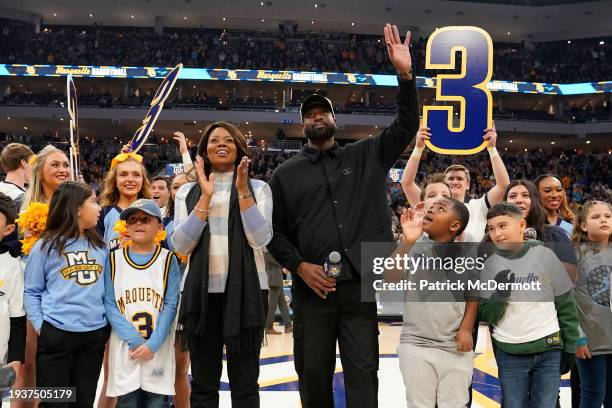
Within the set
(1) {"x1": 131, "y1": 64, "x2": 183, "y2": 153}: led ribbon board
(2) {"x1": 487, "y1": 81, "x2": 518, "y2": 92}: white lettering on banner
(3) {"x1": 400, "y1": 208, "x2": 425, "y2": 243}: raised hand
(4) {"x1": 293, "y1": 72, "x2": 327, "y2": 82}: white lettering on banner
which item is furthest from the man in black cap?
(2) {"x1": 487, "y1": 81, "x2": 518, "y2": 92}: white lettering on banner

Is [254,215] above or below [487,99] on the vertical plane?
below

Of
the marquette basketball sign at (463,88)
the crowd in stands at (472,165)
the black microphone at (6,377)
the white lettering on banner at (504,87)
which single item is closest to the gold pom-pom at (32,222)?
the black microphone at (6,377)

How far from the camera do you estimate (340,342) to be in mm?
2816

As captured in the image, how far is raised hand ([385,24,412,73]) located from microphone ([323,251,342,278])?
3.38 ft

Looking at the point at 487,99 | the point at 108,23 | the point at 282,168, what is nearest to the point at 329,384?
the point at 282,168

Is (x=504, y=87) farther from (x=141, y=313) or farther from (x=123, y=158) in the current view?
(x=141, y=313)

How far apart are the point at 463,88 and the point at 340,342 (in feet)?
9.90

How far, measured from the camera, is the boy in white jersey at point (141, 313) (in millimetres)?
2939

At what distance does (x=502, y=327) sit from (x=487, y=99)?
101 inches

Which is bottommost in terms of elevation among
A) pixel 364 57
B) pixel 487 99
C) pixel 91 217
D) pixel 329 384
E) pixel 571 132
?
pixel 329 384

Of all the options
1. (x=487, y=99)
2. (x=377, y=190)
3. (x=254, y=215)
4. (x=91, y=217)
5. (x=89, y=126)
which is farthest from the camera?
(x=89, y=126)

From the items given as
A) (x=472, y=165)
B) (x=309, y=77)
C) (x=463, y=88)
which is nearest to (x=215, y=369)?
(x=463, y=88)

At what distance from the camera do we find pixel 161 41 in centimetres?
3155

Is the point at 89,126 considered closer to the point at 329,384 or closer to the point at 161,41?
the point at 161,41
